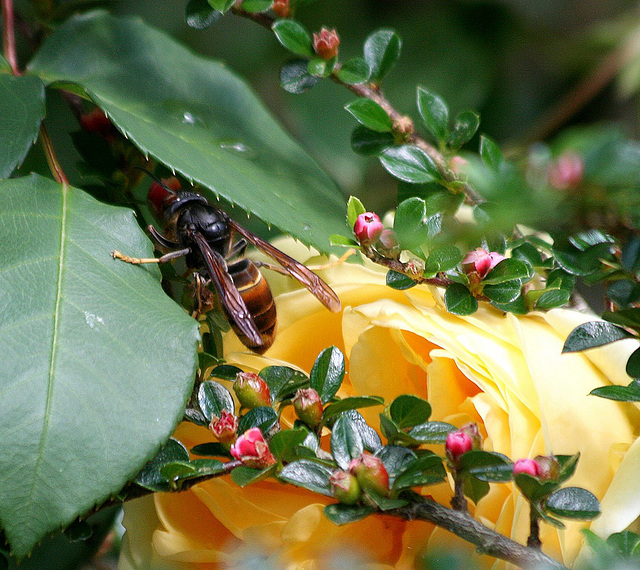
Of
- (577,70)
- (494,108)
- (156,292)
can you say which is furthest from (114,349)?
(577,70)

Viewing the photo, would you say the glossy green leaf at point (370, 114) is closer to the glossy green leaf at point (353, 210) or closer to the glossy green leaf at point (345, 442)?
the glossy green leaf at point (353, 210)

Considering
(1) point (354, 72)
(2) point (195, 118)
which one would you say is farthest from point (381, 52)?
(2) point (195, 118)

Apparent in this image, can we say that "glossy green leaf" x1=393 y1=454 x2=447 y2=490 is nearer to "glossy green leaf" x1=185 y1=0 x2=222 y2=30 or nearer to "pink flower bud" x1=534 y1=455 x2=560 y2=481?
"pink flower bud" x1=534 y1=455 x2=560 y2=481

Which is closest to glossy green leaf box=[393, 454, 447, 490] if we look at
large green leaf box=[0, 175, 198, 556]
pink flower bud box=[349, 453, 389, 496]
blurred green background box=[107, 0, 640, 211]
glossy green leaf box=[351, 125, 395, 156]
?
pink flower bud box=[349, 453, 389, 496]

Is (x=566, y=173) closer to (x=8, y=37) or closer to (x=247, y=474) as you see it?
(x=247, y=474)

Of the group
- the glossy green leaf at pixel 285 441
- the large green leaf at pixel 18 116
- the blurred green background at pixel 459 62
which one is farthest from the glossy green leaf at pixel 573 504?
the blurred green background at pixel 459 62

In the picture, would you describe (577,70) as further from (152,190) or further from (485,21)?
(152,190)
